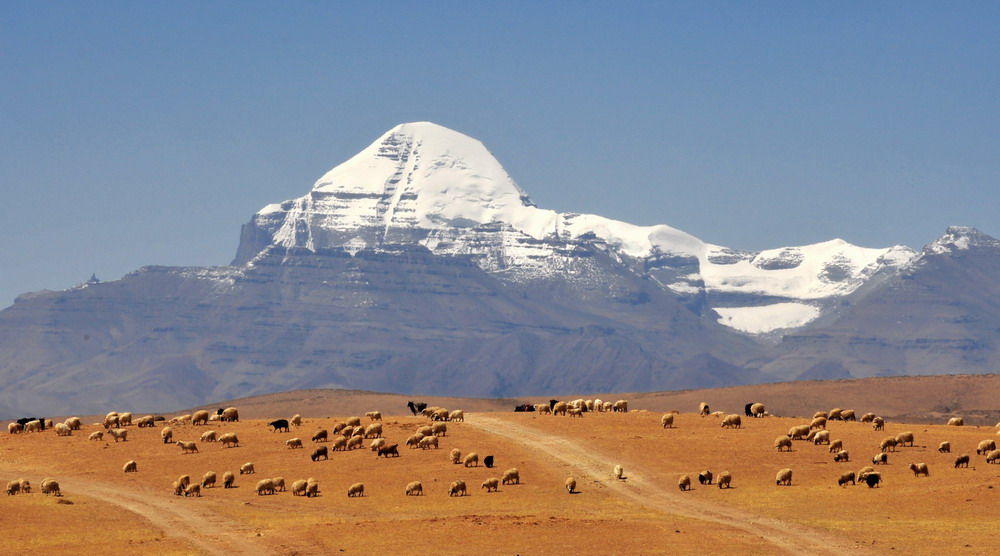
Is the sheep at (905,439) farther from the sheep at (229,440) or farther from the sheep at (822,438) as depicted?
the sheep at (229,440)

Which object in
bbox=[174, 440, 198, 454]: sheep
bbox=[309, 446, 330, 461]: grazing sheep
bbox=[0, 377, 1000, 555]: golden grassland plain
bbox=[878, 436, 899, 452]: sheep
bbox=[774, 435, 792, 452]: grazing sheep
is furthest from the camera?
bbox=[174, 440, 198, 454]: sheep

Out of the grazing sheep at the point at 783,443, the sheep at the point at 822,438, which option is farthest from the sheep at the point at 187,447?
the sheep at the point at 822,438

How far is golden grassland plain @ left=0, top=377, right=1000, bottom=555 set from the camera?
60.5 m

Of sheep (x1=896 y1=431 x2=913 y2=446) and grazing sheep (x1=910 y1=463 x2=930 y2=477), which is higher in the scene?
sheep (x1=896 y1=431 x2=913 y2=446)

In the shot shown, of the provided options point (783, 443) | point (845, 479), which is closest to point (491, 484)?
point (845, 479)

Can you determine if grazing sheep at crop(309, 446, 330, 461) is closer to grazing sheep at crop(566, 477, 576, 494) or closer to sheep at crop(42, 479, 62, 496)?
sheep at crop(42, 479, 62, 496)

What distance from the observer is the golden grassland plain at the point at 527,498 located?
60500 millimetres

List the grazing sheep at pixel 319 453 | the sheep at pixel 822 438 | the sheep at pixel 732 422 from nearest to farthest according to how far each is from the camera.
Result: the grazing sheep at pixel 319 453, the sheep at pixel 822 438, the sheep at pixel 732 422

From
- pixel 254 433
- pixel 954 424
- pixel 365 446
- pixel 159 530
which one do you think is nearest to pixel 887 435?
pixel 954 424

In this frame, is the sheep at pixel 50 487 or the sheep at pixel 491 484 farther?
the sheep at pixel 491 484

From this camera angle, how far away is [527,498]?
71500mm

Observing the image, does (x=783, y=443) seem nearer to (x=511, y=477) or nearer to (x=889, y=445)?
(x=889, y=445)

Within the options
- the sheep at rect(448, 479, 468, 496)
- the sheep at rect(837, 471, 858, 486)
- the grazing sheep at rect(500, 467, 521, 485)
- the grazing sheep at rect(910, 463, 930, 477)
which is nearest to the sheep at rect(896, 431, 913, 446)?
the grazing sheep at rect(910, 463, 930, 477)

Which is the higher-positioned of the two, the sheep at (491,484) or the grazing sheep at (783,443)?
the grazing sheep at (783,443)
